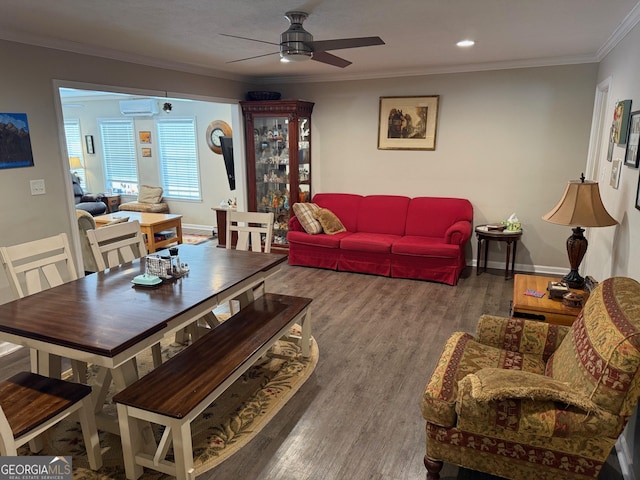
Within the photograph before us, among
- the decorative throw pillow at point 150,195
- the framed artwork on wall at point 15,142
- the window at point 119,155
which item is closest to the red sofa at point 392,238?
the framed artwork on wall at point 15,142

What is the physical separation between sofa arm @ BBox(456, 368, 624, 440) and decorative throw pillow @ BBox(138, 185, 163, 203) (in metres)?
7.19

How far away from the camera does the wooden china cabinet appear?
19.5 feet

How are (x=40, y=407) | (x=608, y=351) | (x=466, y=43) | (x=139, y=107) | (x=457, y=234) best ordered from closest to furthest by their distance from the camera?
(x=608, y=351)
(x=40, y=407)
(x=466, y=43)
(x=457, y=234)
(x=139, y=107)

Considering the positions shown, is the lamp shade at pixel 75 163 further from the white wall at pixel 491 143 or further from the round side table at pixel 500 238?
the round side table at pixel 500 238

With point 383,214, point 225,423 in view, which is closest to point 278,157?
point 383,214

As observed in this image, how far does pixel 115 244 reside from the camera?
3289 mm

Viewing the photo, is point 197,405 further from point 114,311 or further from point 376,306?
point 376,306

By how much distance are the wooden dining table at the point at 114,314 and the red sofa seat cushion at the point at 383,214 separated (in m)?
2.89

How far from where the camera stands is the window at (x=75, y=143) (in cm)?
873

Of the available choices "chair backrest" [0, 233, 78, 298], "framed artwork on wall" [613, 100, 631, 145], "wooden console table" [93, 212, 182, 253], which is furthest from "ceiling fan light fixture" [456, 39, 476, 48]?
"wooden console table" [93, 212, 182, 253]

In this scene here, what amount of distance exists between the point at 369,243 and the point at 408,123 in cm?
171

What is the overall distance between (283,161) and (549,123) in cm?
336

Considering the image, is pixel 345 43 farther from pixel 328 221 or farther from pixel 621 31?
pixel 328 221

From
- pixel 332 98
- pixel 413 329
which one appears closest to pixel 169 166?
pixel 332 98
